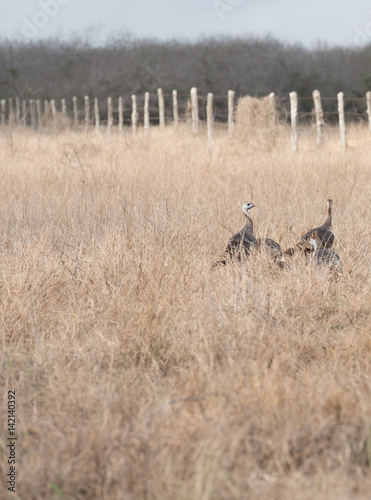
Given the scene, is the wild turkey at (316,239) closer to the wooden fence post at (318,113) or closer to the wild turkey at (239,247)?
the wild turkey at (239,247)

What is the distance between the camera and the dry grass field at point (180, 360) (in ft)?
6.28

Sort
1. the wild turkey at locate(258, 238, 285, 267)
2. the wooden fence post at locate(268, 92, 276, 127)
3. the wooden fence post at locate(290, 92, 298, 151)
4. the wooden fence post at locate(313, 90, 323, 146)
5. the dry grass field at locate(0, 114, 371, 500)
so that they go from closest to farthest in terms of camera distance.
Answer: the dry grass field at locate(0, 114, 371, 500)
the wild turkey at locate(258, 238, 285, 267)
the wooden fence post at locate(290, 92, 298, 151)
the wooden fence post at locate(313, 90, 323, 146)
the wooden fence post at locate(268, 92, 276, 127)

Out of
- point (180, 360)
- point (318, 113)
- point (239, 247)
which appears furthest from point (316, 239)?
point (318, 113)

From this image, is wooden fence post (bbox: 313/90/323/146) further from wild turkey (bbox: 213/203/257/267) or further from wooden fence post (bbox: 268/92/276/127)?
wild turkey (bbox: 213/203/257/267)

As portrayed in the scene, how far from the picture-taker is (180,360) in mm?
2846

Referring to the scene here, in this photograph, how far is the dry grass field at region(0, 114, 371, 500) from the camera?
75.3 inches

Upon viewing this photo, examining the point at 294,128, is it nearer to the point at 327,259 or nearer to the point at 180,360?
the point at 327,259

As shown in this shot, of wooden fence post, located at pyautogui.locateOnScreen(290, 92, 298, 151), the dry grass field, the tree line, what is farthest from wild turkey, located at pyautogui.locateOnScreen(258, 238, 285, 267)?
the tree line

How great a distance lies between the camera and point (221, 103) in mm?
35844

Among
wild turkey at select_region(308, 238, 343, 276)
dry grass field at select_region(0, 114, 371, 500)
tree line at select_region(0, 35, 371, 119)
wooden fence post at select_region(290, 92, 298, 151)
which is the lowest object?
dry grass field at select_region(0, 114, 371, 500)

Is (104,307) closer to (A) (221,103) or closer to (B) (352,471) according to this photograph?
(B) (352,471)

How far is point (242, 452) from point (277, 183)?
5466 millimetres

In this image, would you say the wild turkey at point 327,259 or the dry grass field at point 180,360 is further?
the wild turkey at point 327,259

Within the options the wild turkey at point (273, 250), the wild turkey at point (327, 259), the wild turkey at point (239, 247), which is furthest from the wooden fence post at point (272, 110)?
the wild turkey at point (327, 259)
